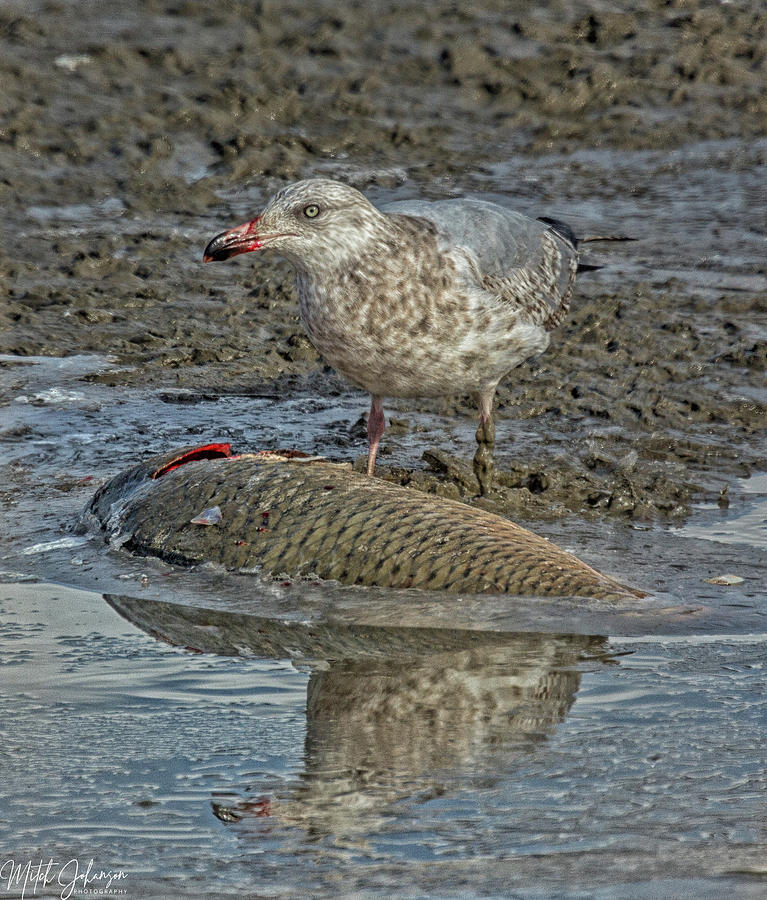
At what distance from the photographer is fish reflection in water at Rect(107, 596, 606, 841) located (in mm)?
3779

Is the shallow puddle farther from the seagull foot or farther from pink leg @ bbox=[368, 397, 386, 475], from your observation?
pink leg @ bbox=[368, 397, 386, 475]

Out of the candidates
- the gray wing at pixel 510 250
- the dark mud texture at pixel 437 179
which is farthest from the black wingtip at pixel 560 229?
the dark mud texture at pixel 437 179

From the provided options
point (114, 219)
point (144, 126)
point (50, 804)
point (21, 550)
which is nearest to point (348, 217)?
point (21, 550)

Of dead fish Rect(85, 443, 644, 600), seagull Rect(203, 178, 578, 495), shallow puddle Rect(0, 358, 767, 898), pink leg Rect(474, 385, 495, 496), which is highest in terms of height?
seagull Rect(203, 178, 578, 495)

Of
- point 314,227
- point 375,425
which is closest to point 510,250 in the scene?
point 375,425

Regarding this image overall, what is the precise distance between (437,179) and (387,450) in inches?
182

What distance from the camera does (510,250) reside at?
23.4ft

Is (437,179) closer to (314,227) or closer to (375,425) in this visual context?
(375,425)

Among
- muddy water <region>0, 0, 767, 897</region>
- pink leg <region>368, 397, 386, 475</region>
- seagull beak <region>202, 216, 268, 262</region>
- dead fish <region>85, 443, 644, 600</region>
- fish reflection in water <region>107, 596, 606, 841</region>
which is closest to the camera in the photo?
muddy water <region>0, 0, 767, 897</region>

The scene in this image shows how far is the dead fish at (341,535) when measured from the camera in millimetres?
5270

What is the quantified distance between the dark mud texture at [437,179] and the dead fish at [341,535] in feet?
4.59

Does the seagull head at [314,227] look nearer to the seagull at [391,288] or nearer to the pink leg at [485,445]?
the seagull at [391,288]

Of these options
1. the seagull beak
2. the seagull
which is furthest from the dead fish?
the seagull beak

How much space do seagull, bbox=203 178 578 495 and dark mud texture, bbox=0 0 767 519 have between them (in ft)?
2.26
